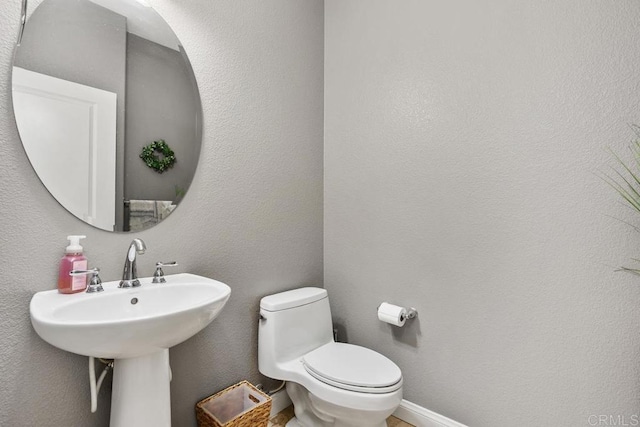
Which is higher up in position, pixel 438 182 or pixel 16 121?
pixel 16 121

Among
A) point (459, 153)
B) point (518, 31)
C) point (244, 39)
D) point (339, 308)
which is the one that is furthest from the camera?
point (339, 308)

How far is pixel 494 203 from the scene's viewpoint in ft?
4.60

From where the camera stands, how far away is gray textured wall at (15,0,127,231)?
1.04 meters

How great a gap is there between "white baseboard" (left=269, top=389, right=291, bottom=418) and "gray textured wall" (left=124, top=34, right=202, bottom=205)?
47.6 inches

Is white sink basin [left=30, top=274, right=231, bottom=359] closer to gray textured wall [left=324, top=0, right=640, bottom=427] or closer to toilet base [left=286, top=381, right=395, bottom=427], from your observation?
toilet base [left=286, top=381, right=395, bottom=427]

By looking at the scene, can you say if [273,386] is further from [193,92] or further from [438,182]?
[193,92]

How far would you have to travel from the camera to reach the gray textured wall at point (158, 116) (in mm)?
1260

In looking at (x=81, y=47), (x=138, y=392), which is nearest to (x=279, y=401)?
(x=138, y=392)

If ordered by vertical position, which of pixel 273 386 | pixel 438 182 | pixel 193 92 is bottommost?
pixel 273 386

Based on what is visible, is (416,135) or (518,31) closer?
(518,31)

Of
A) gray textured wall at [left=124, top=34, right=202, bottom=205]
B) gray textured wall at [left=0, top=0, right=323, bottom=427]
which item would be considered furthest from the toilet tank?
gray textured wall at [left=124, top=34, right=202, bottom=205]

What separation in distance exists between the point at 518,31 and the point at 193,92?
1446mm

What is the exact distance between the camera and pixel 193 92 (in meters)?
1.41

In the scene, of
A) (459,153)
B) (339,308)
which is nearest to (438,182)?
(459,153)
